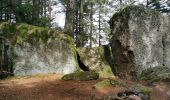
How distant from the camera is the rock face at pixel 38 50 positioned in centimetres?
1243

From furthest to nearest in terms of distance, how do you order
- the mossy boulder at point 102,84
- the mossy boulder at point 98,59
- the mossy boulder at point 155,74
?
Result: the mossy boulder at point 98,59, the mossy boulder at point 155,74, the mossy boulder at point 102,84

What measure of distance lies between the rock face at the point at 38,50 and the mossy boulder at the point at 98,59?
1018 mm

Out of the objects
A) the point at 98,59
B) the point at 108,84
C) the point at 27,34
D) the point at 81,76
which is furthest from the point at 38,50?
the point at 108,84

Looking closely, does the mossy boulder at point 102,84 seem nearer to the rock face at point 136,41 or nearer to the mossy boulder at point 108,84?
the mossy boulder at point 108,84

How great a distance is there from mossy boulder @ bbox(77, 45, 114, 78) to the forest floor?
103 inches

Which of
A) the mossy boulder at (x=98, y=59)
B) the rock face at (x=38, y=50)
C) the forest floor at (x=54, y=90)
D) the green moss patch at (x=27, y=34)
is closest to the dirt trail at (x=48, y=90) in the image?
the forest floor at (x=54, y=90)

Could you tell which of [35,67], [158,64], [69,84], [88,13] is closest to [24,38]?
[35,67]

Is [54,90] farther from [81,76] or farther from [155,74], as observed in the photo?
[155,74]

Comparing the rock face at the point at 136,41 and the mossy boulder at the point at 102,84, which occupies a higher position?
the rock face at the point at 136,41

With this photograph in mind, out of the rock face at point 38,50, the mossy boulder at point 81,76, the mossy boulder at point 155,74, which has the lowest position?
the mossy boulder at point 155,74

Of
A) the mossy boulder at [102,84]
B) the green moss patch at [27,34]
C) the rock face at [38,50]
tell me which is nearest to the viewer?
the mossy boulder at [102,84]

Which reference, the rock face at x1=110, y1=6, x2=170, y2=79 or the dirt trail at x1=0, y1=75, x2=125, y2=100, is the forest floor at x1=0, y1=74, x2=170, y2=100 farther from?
the rock face at x1=110, y1=6, x2=170, y2=79

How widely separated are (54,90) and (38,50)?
11.4ft

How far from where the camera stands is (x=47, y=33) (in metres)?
12.9
